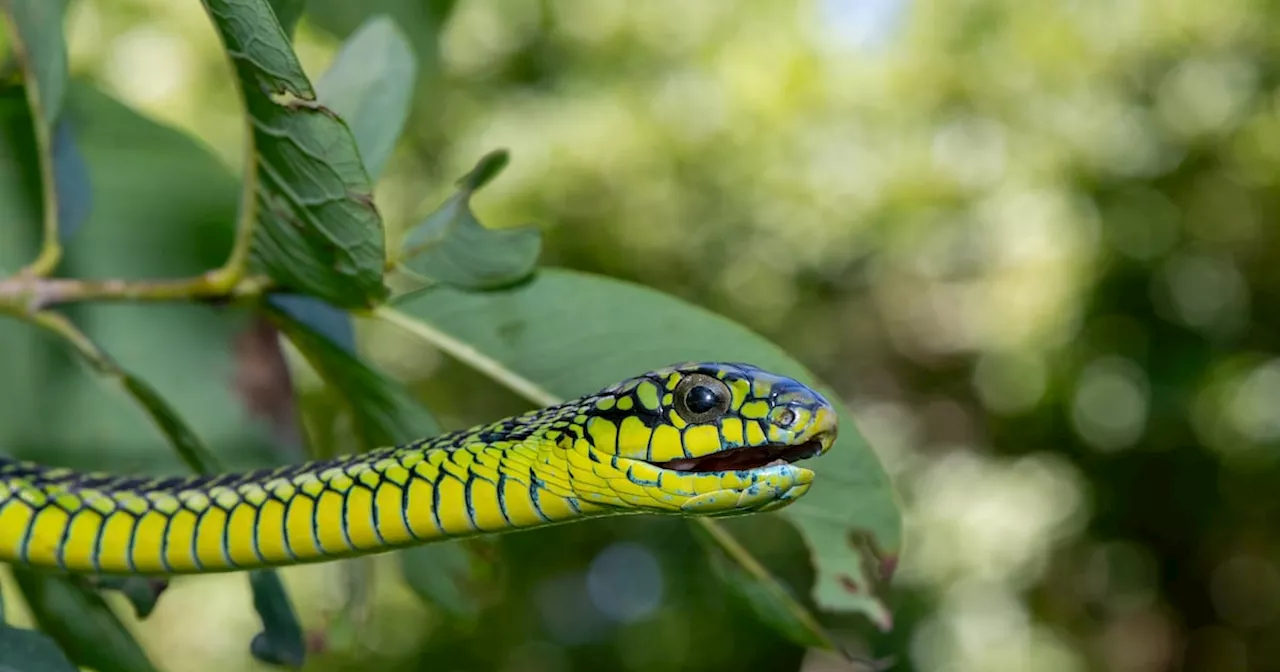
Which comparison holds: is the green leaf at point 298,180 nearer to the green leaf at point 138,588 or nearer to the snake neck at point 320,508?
the snake neck at point 320,508

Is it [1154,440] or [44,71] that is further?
[1154,440]

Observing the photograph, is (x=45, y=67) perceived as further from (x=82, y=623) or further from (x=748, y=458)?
(x=748, y=458)

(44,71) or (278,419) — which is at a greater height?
(44,71)

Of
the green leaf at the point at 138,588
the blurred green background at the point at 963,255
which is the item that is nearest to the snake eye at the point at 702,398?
the green leaf at the point at 138,588

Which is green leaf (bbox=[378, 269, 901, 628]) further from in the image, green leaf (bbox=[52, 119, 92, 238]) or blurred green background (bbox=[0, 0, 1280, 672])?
blurred green background (bbox=[0, 0, 1280, 672])

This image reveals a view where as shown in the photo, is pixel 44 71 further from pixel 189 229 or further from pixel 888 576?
pixel 888 576

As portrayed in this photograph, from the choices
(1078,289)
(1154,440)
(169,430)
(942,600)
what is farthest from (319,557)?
(1154,440)
